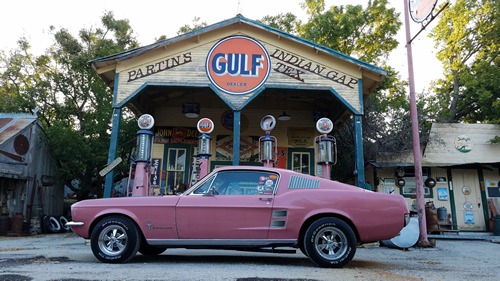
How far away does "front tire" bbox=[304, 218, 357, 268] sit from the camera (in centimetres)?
531

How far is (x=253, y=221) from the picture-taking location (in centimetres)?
548

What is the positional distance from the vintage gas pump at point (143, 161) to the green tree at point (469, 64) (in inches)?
556

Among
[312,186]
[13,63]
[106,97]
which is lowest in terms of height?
[312,186]

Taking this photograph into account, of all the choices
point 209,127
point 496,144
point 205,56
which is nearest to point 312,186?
point 209,127

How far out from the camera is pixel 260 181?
5.76m

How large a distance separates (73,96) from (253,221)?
17.8 m

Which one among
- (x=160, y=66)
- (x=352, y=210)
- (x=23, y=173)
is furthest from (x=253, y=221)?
(x=23, y=173)

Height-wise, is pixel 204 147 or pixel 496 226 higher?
pixel 204 147

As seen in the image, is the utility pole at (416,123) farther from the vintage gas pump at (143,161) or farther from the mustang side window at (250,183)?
the vintage gas pump at (143,161)

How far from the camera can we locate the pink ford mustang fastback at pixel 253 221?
17.7 ft

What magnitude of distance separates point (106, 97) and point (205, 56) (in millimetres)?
9679

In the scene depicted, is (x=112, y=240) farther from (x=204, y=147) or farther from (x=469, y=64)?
(x=469, y=64)

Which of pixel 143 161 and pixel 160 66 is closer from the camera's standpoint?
pixel 143 161

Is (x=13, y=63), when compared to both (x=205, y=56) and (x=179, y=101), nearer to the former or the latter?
(x=179, y=101)
